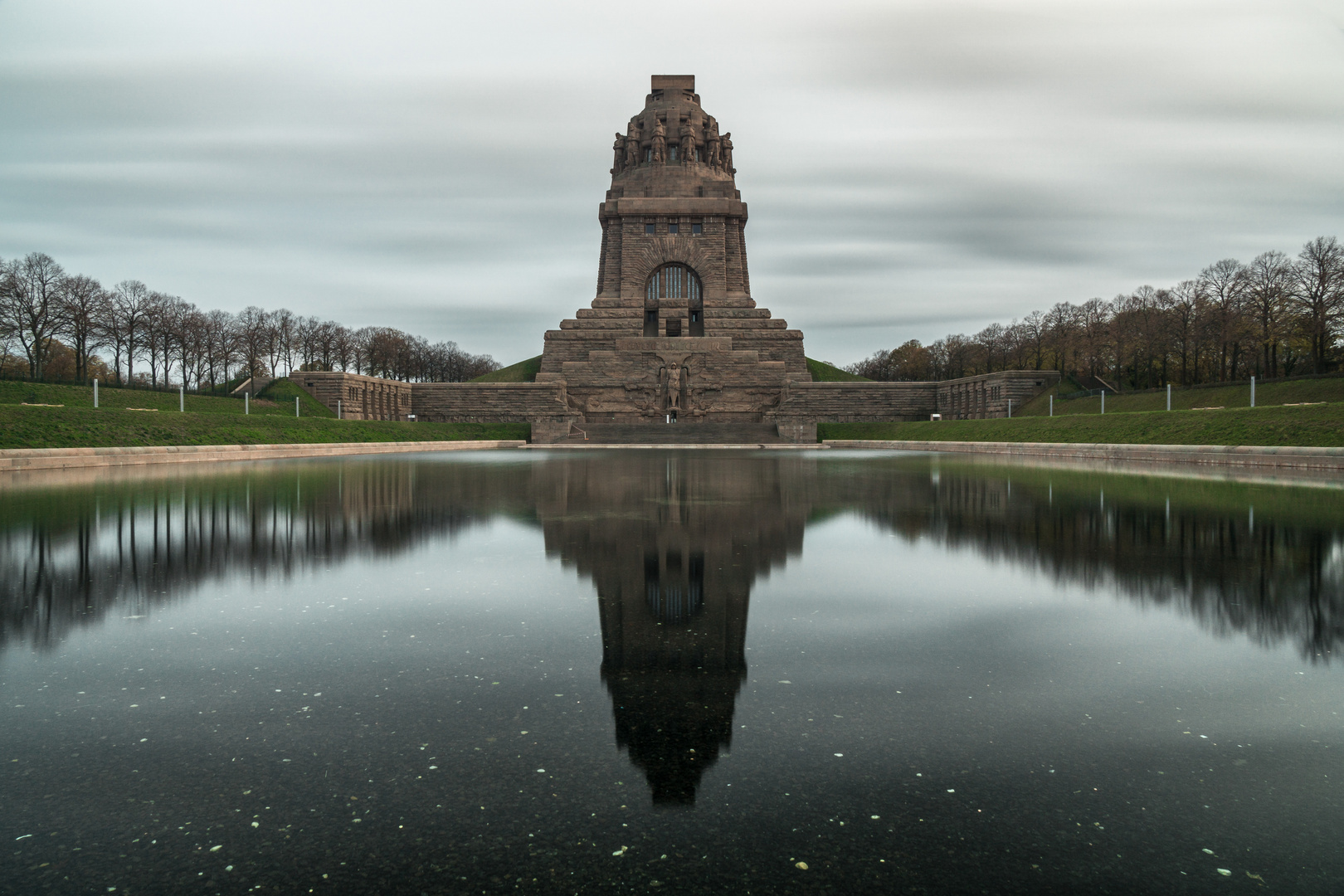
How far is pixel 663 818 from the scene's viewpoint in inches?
93.0

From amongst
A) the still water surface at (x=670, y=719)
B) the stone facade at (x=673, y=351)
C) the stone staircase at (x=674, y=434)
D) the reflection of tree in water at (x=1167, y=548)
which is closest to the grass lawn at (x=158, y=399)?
the stone facade at (x=673, y=351)

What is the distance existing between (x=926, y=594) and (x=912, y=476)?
41.3 ft

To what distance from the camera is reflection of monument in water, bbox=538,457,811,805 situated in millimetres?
2941

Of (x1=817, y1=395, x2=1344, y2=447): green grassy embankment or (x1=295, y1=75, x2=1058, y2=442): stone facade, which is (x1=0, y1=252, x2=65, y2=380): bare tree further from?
(x1=817, y1=395, x2=1344, y2=447): green grassy embankment

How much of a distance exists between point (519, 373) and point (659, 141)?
75.6 feet

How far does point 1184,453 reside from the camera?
2289 centimetres

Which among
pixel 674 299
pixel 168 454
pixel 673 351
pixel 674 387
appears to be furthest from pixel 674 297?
pixel 168 454

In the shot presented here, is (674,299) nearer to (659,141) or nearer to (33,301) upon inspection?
(659,141)

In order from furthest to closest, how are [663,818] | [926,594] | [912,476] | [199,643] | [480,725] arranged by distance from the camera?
1. [912,476]
2. [926,594]
3. [199,643]
4. [480,725]
5. [663,818]

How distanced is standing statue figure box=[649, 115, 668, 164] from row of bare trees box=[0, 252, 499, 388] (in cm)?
2979

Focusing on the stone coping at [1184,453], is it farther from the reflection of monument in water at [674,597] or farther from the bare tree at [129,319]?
the bare tree at [129,319]

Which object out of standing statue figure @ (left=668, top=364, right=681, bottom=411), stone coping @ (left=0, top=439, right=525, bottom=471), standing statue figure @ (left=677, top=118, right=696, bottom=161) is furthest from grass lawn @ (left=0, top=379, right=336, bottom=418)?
standing statue figure @ (left=677, top=118, right=696, bottom=161)

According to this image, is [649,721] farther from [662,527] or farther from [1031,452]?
[1031,452]

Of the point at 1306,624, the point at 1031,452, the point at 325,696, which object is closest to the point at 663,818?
the point at 325,696
